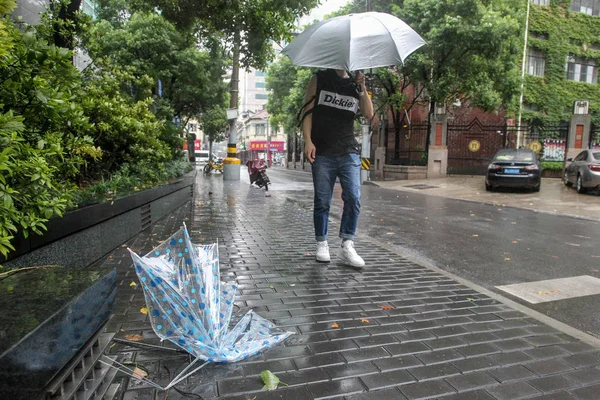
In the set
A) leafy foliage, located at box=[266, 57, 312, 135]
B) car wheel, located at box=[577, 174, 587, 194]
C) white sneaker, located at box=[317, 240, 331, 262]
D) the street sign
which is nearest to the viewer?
white sneaker, located at box=[317, 240, 331, 262]

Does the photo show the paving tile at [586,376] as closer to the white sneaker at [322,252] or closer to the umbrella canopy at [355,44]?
the white sneaker at [322,252]

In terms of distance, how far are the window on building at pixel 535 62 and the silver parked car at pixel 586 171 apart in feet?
50.8

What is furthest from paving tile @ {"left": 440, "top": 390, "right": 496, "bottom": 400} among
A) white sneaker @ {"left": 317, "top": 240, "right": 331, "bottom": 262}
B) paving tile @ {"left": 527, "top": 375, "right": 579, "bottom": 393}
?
white sneaker @ {"left": 317, "top": 240, "right": 331, "bottom": 262}

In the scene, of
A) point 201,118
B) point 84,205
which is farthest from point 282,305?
point 201,118

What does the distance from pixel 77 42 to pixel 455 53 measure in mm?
16910

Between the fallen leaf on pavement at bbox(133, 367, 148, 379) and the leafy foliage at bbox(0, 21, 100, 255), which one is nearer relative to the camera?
the leafy foliage at bbox(0, 21, 100, 255)

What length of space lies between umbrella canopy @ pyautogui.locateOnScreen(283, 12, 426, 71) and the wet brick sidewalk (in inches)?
82.6

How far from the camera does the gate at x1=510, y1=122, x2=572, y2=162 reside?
20016mm

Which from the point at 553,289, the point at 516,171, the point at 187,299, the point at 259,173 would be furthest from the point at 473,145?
the point at 187,299

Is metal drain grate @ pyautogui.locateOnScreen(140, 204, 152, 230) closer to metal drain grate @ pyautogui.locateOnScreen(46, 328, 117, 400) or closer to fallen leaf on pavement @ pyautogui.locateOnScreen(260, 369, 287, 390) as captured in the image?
fallen leaf on pavement @ pyautogui.locateOnScreen(260, 369, 287, 390)

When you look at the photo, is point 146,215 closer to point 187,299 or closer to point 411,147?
point 187,299

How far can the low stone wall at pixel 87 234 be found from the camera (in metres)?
2.96

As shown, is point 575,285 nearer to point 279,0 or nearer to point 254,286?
point 254,286

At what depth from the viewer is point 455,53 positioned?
1820 centimetres
